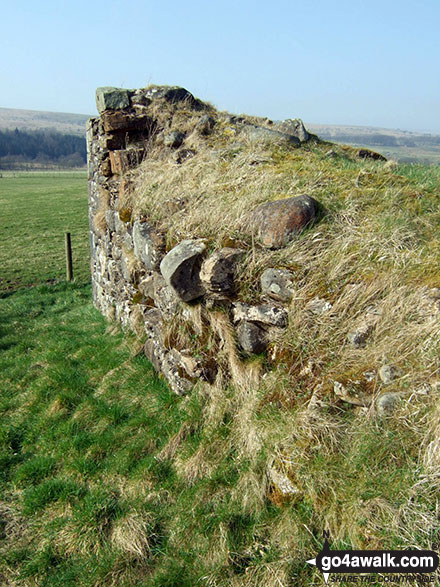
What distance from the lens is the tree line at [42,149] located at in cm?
14562

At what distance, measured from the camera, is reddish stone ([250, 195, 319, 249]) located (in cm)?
457

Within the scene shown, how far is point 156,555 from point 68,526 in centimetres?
91

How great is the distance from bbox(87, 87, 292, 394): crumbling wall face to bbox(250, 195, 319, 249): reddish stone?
32 cm

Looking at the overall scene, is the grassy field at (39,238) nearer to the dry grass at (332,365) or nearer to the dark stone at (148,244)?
the dark stone at (148,244)

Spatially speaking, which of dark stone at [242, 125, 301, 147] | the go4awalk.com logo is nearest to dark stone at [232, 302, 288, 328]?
the go4awalk.com logo

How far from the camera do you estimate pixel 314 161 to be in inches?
247

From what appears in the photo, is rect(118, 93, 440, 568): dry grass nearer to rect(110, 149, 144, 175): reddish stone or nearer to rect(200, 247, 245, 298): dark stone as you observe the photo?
rect(200, 247, 245, 298): dark stone

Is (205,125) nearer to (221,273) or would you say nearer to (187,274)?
(187,274)

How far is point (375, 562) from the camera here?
2734mm

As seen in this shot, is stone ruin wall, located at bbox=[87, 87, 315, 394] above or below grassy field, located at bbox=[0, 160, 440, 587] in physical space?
above

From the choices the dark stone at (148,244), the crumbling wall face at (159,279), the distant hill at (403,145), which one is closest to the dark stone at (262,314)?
the crumbling wall face at (159,279)

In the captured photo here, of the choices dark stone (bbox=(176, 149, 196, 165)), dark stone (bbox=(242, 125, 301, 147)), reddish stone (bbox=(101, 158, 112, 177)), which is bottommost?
reddish stone (bbox=(101, 158, 112, 177))

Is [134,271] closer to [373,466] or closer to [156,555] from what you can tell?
[156,555]

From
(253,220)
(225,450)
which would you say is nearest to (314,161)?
(253,220)
